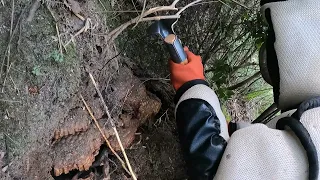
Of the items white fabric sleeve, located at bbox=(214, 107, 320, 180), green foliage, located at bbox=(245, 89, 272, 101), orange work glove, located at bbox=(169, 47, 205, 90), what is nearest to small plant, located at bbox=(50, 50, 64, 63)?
orange work glove, located at bbox=(169, 47, 205, 90)

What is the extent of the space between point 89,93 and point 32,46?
0.86ft

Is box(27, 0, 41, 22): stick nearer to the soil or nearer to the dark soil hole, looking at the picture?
the soil

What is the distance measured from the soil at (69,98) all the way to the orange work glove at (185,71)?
0.16 m

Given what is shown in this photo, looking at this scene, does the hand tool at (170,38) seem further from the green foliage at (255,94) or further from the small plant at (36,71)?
the green foliage at (255,94)

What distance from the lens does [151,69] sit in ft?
5.82

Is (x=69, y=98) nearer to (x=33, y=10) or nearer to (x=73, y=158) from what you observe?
(x=73, y=158)

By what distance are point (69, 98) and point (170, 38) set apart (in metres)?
0.39

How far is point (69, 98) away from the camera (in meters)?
1.40

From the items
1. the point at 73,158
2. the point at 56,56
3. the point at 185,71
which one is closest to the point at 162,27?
the point at 185,71

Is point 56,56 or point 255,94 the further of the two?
point 255,94

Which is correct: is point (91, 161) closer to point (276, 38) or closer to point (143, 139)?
point (143, 139)

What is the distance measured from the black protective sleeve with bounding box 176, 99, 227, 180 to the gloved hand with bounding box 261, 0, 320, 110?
27 centimetres

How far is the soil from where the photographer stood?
1264 mm

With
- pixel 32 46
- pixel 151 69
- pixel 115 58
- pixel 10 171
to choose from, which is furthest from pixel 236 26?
pixel 10 171
